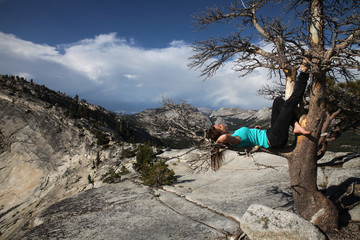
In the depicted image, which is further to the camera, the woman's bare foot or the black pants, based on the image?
the woman's bare foot

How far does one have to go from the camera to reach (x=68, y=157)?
82.1 ft

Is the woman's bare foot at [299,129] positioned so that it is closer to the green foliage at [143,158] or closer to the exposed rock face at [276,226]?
the exposed rock face at [276,226]

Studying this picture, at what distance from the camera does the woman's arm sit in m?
4.41

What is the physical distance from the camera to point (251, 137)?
4.95 m

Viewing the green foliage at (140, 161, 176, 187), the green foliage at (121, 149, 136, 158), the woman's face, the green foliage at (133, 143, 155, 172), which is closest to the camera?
the woman's face

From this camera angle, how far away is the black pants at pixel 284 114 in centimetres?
446

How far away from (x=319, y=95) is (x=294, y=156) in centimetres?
157

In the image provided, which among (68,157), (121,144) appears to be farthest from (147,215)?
(68,157)

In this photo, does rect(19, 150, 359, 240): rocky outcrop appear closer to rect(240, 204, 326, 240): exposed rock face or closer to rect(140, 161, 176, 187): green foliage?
rect(240, 204, 326, 240): exposed rock face

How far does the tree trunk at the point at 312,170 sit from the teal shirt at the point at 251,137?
3.03 ft

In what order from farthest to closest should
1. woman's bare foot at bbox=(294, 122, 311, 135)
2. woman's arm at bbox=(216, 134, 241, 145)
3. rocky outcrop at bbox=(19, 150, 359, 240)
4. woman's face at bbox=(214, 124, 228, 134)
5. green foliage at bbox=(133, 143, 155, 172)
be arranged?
green foliage at bbox=(133, 143, 155, 172) < rocky outcrop at bbox=(19, 150, 359, 240) < woman's face at bbox=(214, 124, 228, 134) < woman's bare foot at bbox=(294, 122, 311, 135) < woman's arm at bbox=(216, 134, 241, 145)

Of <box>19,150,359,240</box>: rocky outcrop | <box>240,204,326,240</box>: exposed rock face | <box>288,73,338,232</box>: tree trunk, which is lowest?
<box>19,150,359,240</box>: rocky outcrop

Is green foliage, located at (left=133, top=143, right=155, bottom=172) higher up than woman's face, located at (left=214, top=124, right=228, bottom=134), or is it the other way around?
woman's face, located at (left=214, top=124, right=228, bottom=134)

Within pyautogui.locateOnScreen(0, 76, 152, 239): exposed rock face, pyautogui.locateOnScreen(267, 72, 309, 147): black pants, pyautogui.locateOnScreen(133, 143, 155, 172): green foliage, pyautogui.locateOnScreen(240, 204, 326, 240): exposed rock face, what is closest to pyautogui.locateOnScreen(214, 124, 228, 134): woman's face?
pyautogui.locateOnScreen(267, 72, 309, 147): black pants
